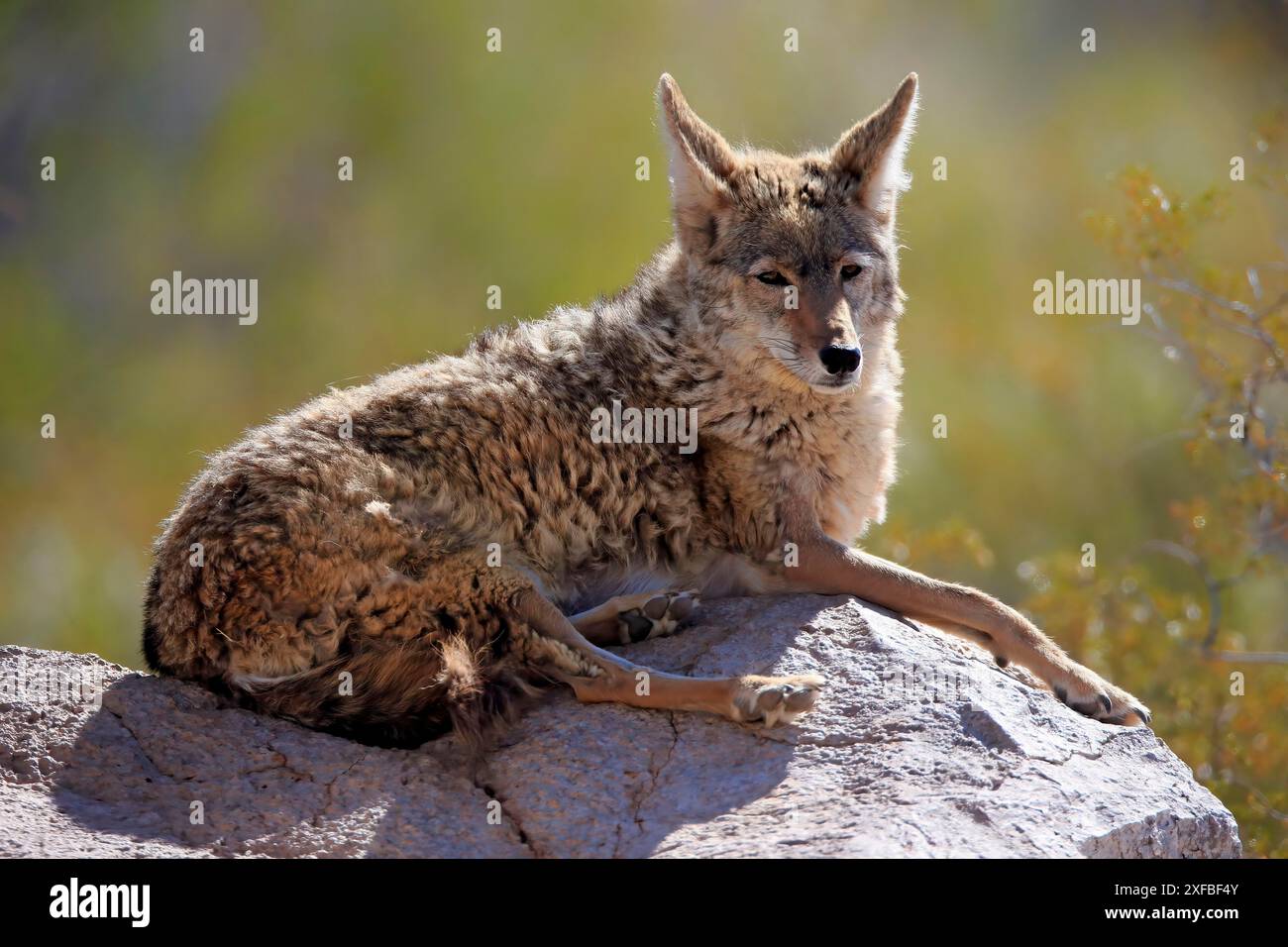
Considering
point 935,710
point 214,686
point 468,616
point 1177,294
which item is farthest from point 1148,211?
point 214,686

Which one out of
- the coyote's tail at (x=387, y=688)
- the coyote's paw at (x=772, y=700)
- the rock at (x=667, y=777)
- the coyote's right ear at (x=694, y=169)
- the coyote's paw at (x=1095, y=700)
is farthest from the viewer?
the coyote's right ear at (x=694, y=169)

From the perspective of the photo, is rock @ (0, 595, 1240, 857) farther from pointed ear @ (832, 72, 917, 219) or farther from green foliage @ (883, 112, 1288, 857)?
green foliage @ (883, 112, 1288, 857)

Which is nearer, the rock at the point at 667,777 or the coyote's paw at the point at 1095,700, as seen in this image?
the rock at the point at 667,777

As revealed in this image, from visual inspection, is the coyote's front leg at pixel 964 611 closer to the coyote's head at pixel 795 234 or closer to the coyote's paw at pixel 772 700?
the coyote's head at pixel 795 234

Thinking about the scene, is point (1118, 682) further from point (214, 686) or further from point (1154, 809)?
point (214, 686)

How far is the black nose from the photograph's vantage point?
6348mm

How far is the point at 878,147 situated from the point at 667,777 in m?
3.59

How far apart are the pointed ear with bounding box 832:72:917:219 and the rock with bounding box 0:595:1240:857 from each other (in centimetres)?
238

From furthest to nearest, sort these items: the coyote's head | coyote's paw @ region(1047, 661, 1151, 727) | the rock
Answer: the coyote's head → coyote's paw @ region(1047, 661, 1151, 727) → the rock

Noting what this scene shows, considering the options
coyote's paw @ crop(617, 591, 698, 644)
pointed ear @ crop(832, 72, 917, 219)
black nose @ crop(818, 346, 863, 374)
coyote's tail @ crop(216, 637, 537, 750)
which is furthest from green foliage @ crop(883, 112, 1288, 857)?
coyote's tail @ crop(216, 637, 537, 750)

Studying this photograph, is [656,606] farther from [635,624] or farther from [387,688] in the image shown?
[387,688]

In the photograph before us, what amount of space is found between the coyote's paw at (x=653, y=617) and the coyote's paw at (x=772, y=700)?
830mm

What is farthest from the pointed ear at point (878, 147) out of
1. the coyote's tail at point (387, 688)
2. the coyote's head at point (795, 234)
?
the coyote's tail at point (387, 688)

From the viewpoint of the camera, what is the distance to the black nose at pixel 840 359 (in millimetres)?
6348
